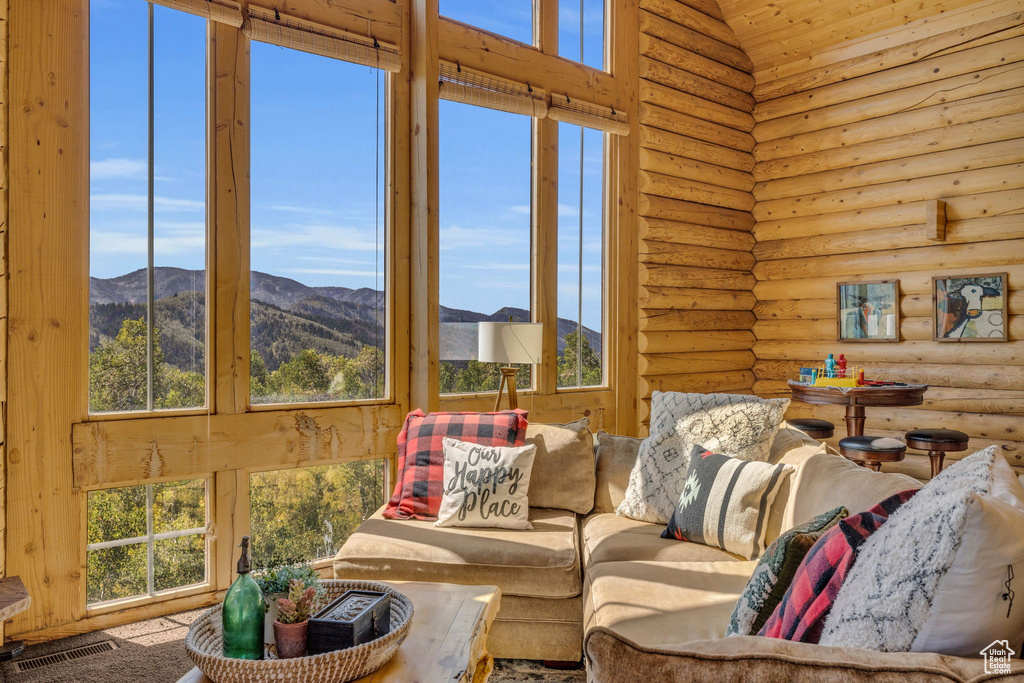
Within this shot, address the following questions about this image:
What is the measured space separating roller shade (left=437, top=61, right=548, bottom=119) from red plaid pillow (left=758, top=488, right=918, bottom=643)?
3.31 metres

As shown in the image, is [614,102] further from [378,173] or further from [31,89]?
[31,89]

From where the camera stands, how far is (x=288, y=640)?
160cm

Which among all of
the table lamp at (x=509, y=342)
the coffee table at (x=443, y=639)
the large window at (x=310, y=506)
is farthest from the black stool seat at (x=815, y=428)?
the coffee table at (x=443, y=639)

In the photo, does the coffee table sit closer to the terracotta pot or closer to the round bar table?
the terracotta pot

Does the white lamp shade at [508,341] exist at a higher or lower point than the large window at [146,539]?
higher

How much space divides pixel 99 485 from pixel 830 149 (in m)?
5.55

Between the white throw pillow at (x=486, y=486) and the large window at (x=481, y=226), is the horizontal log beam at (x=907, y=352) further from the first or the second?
the white throw pillow at (x=486, y=486)

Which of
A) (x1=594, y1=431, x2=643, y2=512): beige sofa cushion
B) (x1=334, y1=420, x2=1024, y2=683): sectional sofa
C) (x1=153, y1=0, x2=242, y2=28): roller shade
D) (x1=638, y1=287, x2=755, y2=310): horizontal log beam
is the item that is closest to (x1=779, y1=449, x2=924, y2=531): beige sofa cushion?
(x1=334, y1=420, x2=1024, y2=683): sectional sofa

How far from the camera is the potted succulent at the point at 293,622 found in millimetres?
1600

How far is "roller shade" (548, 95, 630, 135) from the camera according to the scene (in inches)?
177

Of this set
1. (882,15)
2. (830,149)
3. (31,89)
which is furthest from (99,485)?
(882,15)

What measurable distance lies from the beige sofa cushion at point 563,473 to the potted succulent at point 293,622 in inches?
60.9

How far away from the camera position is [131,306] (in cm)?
312

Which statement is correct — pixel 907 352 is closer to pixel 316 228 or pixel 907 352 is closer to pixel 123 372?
pixel 316 228
